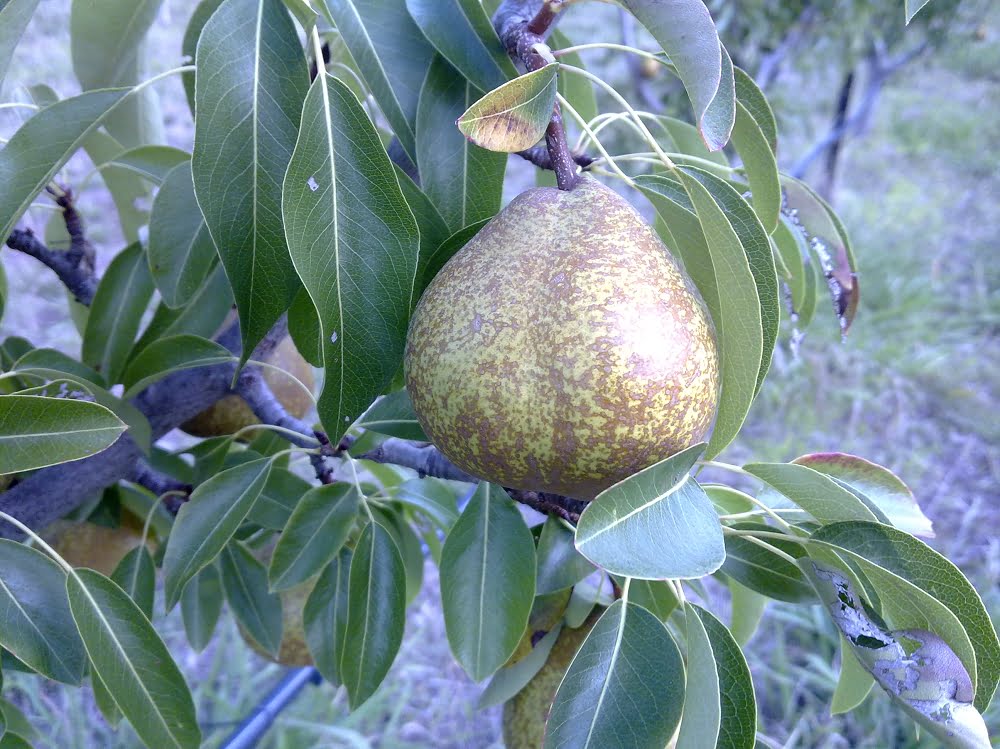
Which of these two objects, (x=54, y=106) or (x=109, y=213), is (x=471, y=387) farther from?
(x=109, y=213)

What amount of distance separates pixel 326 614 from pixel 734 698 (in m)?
0.43

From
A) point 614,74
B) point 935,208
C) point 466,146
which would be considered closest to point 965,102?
point 935,208

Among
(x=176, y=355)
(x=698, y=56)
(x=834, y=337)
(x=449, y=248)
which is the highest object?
(x=698, y=56)

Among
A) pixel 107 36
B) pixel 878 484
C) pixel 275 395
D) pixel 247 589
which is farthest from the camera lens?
pixel 275 395

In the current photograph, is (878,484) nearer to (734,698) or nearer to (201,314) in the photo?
(734,698)

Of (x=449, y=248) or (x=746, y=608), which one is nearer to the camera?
(x=449, y=248)

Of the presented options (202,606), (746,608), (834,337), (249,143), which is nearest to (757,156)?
(249,143)

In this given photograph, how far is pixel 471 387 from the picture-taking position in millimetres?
469

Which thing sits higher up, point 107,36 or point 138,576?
point 107,36

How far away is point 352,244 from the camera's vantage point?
0.52 m

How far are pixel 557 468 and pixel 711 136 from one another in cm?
20

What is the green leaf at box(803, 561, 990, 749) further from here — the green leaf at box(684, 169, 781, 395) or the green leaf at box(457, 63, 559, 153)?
the green leaf at box(457, 63, 559, 153)

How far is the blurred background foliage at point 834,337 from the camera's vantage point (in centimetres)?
171

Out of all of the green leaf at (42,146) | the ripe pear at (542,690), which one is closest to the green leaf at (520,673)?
the ripe pear at (542,690)
